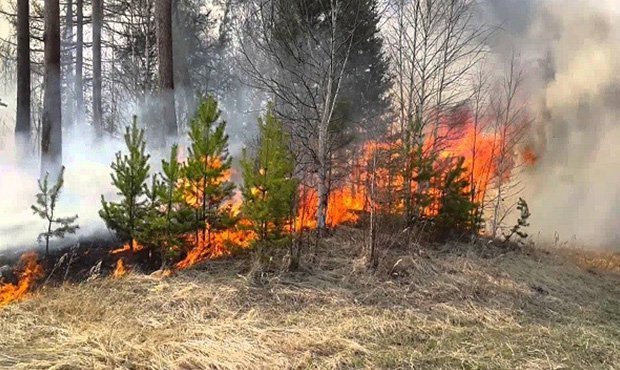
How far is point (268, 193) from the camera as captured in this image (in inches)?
255

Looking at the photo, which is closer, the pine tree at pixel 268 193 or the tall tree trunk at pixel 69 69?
the pine tree at pixel 268 193

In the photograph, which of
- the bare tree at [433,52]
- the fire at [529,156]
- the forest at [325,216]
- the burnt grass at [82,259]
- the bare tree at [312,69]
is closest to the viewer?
the forest at [325,216]

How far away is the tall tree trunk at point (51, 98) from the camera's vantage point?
33.5 ft

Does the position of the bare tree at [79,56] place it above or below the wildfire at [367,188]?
above

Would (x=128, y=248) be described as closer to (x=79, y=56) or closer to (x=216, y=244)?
(x=216, y=244)

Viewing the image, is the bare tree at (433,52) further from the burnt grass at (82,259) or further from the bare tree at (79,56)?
the bare tree at (79,56)

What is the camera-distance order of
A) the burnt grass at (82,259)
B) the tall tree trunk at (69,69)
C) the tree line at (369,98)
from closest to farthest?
the burnt grass at (82,259) < the tree line at (369,98) < the tall tree trunk at (69,69)

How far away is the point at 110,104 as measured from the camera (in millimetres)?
28391

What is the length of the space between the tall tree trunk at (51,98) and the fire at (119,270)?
490cm

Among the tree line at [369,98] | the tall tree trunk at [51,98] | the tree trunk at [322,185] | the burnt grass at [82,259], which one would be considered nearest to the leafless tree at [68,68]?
the tree line at [369,98]

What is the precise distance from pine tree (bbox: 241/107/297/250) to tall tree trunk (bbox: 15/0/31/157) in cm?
924

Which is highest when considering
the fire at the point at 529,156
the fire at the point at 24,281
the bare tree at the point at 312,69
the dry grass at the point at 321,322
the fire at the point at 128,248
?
the bare tree at the point at 312,69

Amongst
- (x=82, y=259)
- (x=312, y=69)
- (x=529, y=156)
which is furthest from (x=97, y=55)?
(x=529, y=156)

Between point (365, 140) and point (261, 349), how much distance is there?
928cm
